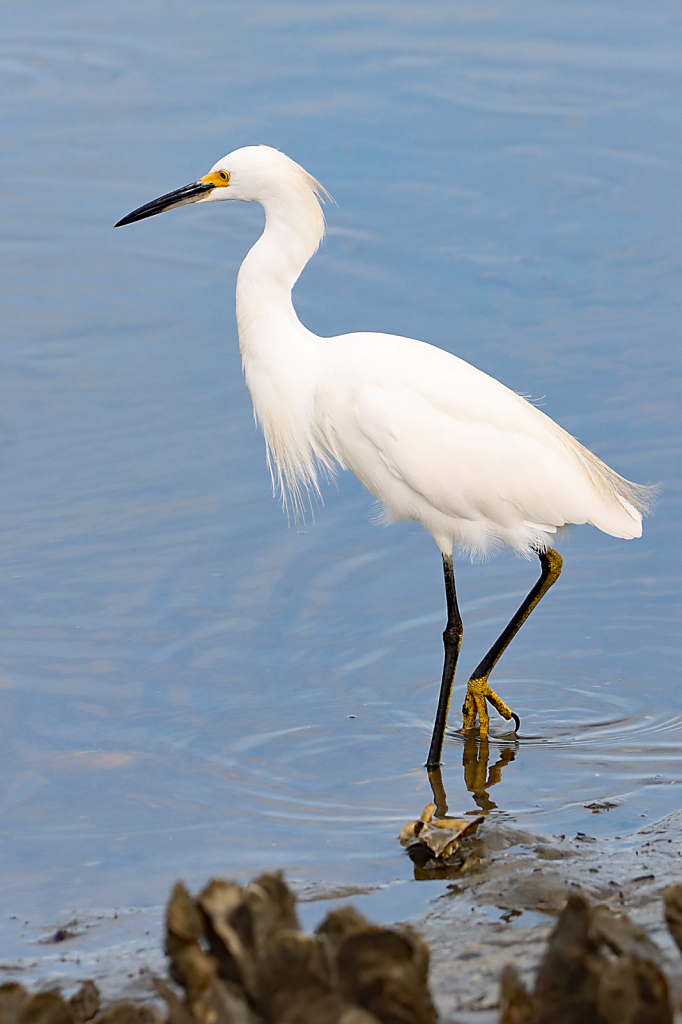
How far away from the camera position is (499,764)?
468cm

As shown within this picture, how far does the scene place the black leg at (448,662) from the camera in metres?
4.56

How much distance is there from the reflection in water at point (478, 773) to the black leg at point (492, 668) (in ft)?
0.24

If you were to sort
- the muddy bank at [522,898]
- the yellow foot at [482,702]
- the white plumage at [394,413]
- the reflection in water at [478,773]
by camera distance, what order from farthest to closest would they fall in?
the yellow foot at [482,702] < the white plumage at [394,413] < the reflection in water at [478,773] < the muddy bank at [522,898]

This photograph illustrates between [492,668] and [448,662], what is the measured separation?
0.38 m

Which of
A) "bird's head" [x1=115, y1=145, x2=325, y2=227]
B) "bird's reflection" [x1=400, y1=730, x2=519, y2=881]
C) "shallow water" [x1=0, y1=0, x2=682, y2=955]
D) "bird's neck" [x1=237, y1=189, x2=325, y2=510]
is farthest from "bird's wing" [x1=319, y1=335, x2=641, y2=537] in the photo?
"bird's reflection" [x1=400, y1=730, x2=519, y2=881]

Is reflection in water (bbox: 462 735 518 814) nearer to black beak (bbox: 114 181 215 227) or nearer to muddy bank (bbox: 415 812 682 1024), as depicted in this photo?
muddy bank (bbox: 415 812 682 1024)

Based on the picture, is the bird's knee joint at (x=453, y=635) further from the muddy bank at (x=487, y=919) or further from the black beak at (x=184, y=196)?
the black beak at (x=184, y=196)

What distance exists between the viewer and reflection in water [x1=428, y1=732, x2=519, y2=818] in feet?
14.4

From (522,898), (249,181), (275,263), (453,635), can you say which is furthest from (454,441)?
(522,898)

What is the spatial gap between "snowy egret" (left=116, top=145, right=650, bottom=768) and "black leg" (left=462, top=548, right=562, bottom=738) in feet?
0.70

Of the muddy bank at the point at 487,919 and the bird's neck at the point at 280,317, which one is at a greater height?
the bird's neck at the point at 280,317

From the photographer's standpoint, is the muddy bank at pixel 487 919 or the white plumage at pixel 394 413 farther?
the white plumage at pixel 394 413

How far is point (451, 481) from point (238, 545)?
6.29 feet

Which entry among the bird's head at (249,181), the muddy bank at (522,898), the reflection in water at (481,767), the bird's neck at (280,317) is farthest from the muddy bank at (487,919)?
the bird's head at (249,181)
